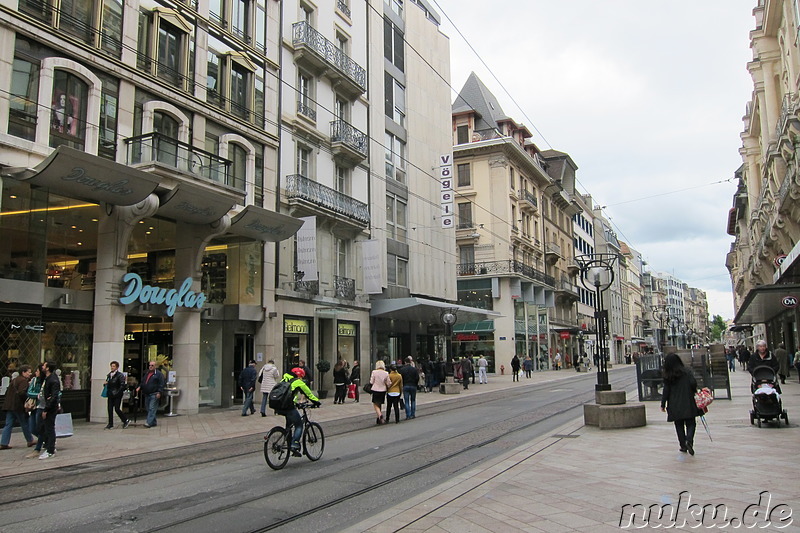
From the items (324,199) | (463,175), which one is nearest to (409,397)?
(324,199)

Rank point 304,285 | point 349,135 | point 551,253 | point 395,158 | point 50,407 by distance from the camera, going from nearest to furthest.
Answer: point 50,407
point 304,285
point 349,135
point 395,158
point 551,253

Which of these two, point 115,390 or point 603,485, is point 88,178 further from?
point 603,485

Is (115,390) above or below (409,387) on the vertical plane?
above

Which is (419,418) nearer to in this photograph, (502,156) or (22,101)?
(22,101)

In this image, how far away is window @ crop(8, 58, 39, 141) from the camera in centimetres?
1514

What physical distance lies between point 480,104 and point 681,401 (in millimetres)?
48398

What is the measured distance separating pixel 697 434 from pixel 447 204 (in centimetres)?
2629

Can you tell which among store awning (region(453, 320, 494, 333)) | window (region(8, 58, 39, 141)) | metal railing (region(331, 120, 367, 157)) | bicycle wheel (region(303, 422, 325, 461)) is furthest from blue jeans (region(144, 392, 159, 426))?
store awning (region(453, 320, 494, 333))

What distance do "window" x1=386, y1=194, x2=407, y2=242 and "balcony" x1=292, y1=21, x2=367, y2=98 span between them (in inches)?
242

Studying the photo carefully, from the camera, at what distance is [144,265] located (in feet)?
70.1

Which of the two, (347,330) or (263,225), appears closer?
(263,225)

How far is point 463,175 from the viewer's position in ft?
171

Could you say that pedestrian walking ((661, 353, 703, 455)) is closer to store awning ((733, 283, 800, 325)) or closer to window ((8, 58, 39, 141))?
store awning ((733, 283, 800, 325))

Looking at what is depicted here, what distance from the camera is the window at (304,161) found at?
26281mm
